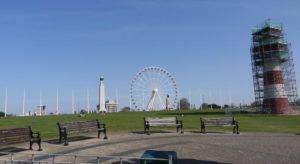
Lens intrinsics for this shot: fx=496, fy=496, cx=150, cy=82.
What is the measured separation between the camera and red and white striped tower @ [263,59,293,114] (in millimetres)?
63500

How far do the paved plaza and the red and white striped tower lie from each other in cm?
4087

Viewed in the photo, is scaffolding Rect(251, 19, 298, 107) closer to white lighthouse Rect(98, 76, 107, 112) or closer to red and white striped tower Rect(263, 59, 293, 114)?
red and white striped tower Rect(263, 59, 293, 114)

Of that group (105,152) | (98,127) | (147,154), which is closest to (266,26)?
(98,127)

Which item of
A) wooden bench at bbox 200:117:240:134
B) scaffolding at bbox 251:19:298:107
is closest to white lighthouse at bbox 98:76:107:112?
scaffolding at bbox 251:19:298:107

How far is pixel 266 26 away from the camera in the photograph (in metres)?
67.9

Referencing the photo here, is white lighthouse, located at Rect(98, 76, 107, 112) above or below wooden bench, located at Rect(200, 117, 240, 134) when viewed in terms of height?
above

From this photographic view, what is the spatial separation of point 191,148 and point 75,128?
5595mm

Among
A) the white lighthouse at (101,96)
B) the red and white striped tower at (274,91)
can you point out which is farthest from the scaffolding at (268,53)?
the white lighthouse at (101,96)

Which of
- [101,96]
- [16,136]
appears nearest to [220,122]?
[16,136]

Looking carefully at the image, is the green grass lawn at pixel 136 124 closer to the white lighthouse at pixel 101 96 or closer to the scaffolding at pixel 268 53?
the scaffolding at pixel 268 53

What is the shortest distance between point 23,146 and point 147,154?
9.36m

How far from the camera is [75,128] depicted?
21.8m

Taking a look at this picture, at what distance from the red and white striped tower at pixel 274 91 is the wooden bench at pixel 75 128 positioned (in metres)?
43.3

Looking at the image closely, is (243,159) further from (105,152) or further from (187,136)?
(187,136)
